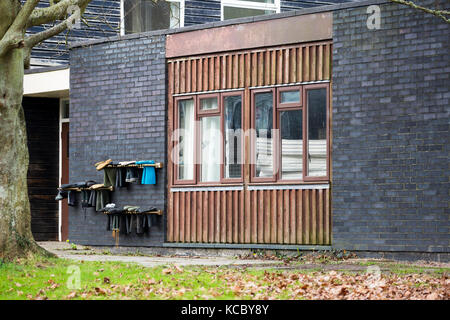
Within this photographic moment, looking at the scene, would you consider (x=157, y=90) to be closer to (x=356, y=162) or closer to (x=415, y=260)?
(x=356, y=162)

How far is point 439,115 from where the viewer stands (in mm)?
13109

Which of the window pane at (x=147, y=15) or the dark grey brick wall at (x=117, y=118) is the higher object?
the window pane at (x=147, y=15)

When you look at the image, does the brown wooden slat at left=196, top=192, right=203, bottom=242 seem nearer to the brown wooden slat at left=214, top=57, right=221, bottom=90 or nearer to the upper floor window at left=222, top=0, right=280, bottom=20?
the brown wooden slat at left=214, top=57, right=221, bottom=90

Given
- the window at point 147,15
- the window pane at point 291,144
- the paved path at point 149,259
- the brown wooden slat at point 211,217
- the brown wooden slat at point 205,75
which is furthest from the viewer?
the window at point 147,15

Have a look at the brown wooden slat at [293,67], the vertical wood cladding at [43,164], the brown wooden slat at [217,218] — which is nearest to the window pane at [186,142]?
the brown wooden slat at [217,218]

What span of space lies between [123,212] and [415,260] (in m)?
6.07

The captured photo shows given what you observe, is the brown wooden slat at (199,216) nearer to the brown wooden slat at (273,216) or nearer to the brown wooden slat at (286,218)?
the brown wooden slat at (273,216)

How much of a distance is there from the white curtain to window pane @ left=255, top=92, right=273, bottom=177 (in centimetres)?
150

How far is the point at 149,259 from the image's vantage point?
46.6ft

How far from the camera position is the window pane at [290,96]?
48.8 ft

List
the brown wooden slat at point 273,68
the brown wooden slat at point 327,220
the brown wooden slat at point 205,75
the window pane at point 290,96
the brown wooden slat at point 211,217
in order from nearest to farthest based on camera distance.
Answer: the brown wooden slat at point 327,220 < the window pane at point 290,96 < the brown wooden slat at point 273,68 < the brown wooden slat at point 211,217 < the brown wooden slat at point 205,75

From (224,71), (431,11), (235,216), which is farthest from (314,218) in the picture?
(431,11)

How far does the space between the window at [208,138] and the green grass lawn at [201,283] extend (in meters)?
4.22

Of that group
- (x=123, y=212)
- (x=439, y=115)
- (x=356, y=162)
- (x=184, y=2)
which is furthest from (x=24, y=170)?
(x=184, y=2)
